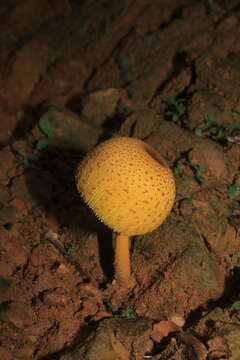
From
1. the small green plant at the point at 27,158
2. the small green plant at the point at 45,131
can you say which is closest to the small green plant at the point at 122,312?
the small green plant at the point at 27,158

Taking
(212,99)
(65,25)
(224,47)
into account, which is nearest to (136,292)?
(212,99)

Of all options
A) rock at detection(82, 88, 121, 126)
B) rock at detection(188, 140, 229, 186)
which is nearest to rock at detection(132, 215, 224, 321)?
rock at detection(188, 140, 229, 186)

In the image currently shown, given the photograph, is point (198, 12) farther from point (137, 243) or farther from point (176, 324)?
point (176, 324)

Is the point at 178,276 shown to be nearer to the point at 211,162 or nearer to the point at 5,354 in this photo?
the point at 211,162

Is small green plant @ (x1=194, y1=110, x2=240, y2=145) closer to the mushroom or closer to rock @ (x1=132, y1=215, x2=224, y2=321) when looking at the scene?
rock @ (x1=132, y1=215, x2=224, y2=321)

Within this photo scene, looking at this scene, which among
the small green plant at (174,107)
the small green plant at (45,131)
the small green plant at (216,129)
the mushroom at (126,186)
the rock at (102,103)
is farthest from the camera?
the rock at (102,103)

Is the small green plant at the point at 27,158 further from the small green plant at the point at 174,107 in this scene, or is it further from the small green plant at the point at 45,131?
the small green plant at the point at 174,107
